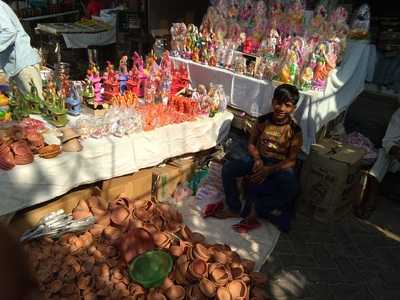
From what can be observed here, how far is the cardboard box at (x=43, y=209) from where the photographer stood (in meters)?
3.09

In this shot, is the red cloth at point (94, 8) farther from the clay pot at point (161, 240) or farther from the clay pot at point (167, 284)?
the clay pot at point (167, 284)

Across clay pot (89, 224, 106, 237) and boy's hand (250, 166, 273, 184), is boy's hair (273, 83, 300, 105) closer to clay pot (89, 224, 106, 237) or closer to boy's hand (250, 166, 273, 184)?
boy's hand (250, 166, 273, 184)

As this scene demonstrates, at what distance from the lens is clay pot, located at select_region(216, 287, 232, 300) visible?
263 cm

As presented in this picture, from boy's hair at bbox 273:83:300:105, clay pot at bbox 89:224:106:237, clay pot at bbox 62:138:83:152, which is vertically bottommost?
clay pot at bbox 89:224:106:237

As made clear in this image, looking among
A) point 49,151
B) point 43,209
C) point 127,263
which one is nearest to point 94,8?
point 49,151

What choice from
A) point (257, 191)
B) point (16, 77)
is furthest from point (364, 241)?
point (16, 77)

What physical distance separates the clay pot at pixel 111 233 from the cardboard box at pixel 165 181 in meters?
0.81

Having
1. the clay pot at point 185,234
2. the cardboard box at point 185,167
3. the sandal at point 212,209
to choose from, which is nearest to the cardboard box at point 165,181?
the cardboard box at point 185,167

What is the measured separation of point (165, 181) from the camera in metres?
3.96

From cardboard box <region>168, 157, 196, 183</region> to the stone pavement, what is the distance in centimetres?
121

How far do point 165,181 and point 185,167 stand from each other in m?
0.32

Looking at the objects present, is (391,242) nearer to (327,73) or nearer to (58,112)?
(327,73)

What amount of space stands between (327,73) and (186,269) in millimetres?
2611

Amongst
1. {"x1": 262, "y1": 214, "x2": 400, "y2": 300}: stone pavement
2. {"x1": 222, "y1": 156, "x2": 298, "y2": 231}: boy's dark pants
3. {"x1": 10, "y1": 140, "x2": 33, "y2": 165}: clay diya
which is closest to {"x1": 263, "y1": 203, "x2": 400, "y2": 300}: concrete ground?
{"x1": 262, "y1": 214, "x2": 400, "y2": 300}: stone pavement
